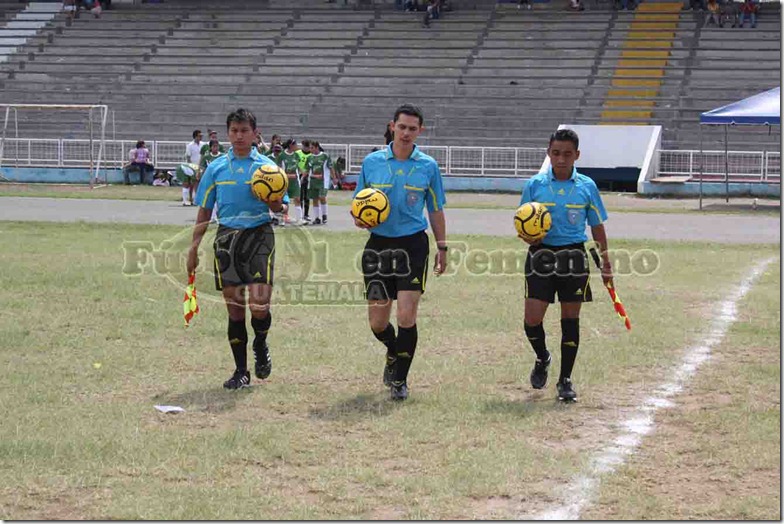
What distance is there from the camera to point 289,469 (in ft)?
21.6

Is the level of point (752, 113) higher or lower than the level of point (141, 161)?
higher

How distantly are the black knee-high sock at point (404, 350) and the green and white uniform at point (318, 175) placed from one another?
50.7 ft

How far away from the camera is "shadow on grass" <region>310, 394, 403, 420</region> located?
7941 mm

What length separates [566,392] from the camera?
332 inches

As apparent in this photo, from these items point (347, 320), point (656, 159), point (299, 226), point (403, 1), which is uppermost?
point (403, 1)

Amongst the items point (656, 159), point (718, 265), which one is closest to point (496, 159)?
point (656, 159)

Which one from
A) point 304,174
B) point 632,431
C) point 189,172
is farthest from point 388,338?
point 189,172

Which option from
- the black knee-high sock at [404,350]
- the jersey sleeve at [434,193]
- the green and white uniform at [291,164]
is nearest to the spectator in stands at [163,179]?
the green and white uniform at [291,164]

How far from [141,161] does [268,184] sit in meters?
29.3

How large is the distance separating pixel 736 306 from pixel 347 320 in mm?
4281

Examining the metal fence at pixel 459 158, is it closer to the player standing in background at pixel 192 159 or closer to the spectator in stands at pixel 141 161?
the spectator in stands at pixel 141 161

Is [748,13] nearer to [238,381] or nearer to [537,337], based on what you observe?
[537,337]

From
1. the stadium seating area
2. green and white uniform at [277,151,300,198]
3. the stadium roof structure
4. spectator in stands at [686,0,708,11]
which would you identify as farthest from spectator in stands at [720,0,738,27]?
green and white uniform at [277,151,300,198]

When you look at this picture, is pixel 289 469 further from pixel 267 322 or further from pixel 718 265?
pixel 718 265
